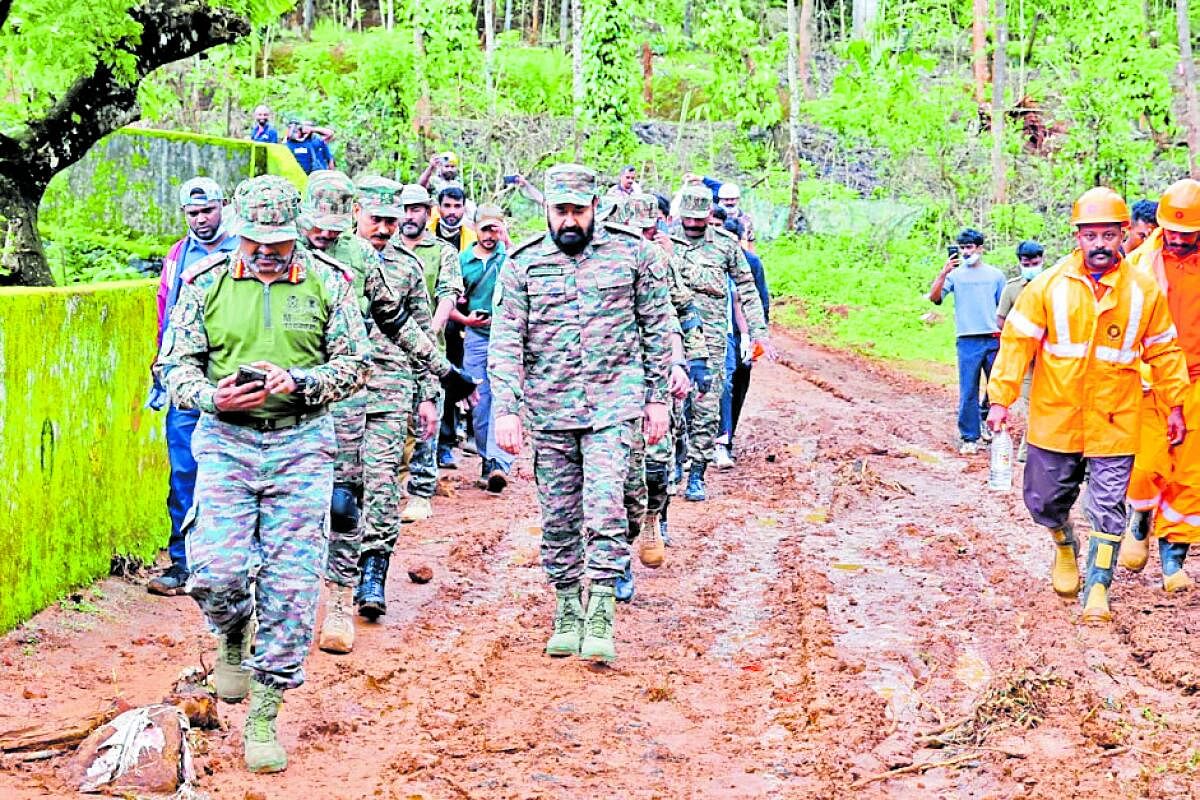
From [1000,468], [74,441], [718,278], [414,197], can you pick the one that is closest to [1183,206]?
[1000,468]

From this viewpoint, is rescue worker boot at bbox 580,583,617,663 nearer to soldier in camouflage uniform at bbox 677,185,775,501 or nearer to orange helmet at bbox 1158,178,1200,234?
orange helmet at bbox 1158,178,1200,234

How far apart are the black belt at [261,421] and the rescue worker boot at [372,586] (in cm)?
241

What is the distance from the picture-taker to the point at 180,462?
8.61m

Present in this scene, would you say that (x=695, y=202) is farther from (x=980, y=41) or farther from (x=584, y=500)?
(x=980, y=41)

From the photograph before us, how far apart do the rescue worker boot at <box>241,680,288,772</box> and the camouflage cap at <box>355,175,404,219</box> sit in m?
3.15

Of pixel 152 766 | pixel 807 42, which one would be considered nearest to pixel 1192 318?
pixel 152 766

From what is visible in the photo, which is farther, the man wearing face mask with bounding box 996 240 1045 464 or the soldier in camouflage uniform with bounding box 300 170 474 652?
the man wearing face mask with bounding box 996 240 1045 464

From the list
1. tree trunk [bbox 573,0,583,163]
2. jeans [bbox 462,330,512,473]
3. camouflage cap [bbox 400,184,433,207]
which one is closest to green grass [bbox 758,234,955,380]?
tree trunk [bbox 573,0,583,163]

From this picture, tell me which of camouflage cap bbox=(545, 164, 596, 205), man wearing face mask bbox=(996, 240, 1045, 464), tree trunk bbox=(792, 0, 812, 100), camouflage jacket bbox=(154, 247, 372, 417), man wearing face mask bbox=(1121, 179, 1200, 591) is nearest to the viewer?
camouflage jacket bbox=(154, 247, 372, 417)

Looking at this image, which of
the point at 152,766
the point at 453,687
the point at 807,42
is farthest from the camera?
the point at 807,42

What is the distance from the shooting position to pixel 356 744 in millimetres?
6148

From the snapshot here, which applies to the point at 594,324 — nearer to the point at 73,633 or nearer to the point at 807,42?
the point at 73,633

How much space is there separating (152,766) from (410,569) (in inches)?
166

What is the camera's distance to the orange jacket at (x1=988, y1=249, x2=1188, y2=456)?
8070 mm
